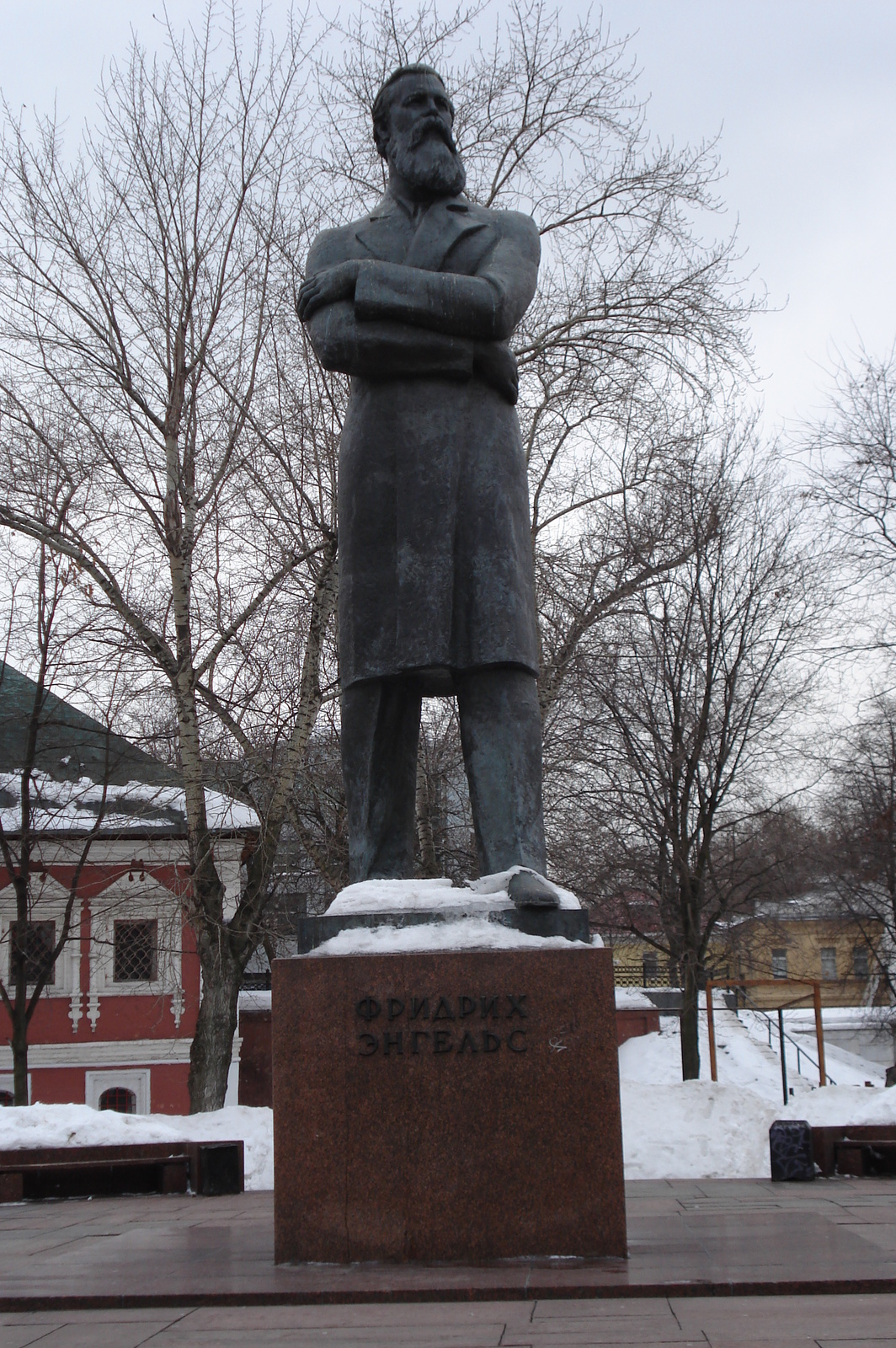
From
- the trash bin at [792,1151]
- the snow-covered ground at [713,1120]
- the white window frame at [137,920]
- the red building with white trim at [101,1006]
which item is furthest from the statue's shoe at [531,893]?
the red building with white trim at [101,1006]

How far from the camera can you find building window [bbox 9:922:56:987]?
15.0 meters

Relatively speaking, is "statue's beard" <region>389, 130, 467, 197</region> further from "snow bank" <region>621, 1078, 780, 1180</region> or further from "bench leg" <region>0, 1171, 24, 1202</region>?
"bench leg" <region>0, 1171, 24, 1202</region>

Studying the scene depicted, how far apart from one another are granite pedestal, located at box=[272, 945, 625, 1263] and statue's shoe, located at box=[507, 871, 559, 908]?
0.18 metres

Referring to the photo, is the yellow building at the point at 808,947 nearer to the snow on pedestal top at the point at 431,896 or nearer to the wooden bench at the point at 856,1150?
the wooden bench at the point at 856,1150

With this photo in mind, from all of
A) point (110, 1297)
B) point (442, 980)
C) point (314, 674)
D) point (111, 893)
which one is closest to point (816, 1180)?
point (442, 980)

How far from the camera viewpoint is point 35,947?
747 inches

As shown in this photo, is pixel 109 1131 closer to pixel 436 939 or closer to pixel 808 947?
pixel 436 939

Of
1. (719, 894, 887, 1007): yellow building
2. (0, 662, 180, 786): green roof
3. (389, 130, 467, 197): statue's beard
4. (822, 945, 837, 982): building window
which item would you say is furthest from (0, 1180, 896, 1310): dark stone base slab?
(822, 945, 837, 982): building window

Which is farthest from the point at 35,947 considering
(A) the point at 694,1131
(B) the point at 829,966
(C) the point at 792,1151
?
(B) the point at 829,966

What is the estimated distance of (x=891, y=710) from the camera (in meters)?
18.9

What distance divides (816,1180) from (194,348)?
40.9 feet

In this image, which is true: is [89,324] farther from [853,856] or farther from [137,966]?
[853,856]

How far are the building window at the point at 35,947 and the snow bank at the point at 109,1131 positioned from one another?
7186 mm

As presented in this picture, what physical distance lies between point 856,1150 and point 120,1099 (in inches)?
709
